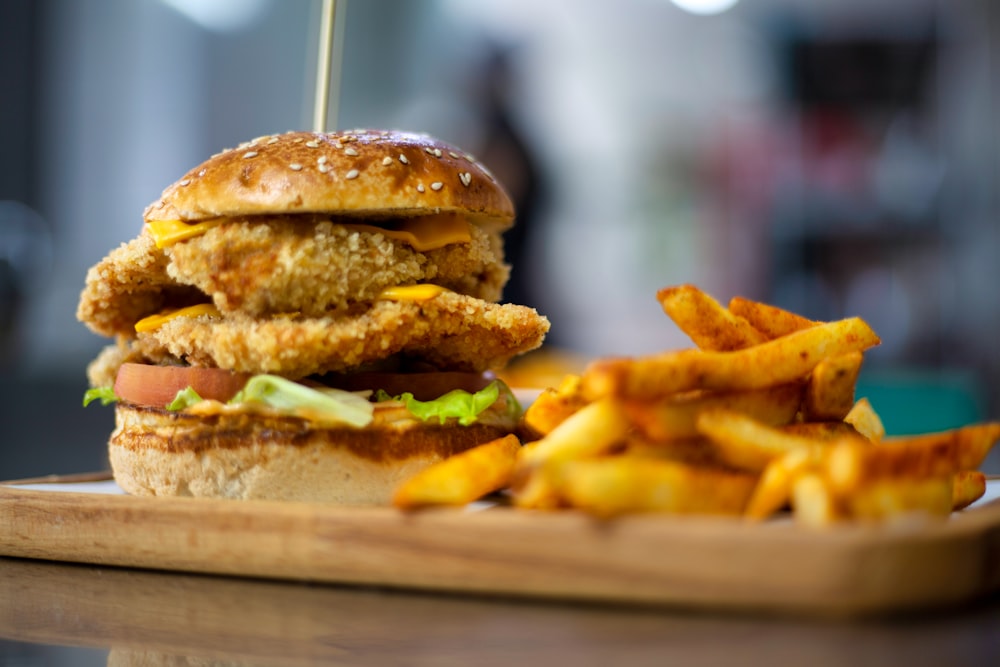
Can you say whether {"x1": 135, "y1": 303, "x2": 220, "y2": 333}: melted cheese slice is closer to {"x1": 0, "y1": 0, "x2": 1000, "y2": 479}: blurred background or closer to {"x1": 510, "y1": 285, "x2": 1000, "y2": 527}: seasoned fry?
{"x1": 510, "y1": 285, "x2": 1000, "y2": 527}: seasoned fry

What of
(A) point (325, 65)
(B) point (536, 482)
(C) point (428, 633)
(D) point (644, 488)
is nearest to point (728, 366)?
(D) point (644, 488)

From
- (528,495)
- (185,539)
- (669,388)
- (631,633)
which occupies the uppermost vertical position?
(669,388)

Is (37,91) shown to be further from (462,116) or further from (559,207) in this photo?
(559,207)

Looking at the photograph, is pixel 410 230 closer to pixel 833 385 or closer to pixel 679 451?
pixel 679 451

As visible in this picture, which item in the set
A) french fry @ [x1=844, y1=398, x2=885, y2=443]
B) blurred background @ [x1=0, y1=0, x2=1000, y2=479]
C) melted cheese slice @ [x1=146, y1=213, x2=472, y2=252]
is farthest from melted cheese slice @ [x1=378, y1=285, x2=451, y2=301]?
blurred background @ [x1=0, y1=0, x2=1000, y2=479]

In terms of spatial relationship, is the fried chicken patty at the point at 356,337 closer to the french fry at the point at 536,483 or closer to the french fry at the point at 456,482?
the french fry at the point at 456,482

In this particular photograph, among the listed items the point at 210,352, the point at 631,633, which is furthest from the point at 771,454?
the point at 210,352

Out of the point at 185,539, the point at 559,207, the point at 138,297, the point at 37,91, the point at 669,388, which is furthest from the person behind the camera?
the point at 559,207
